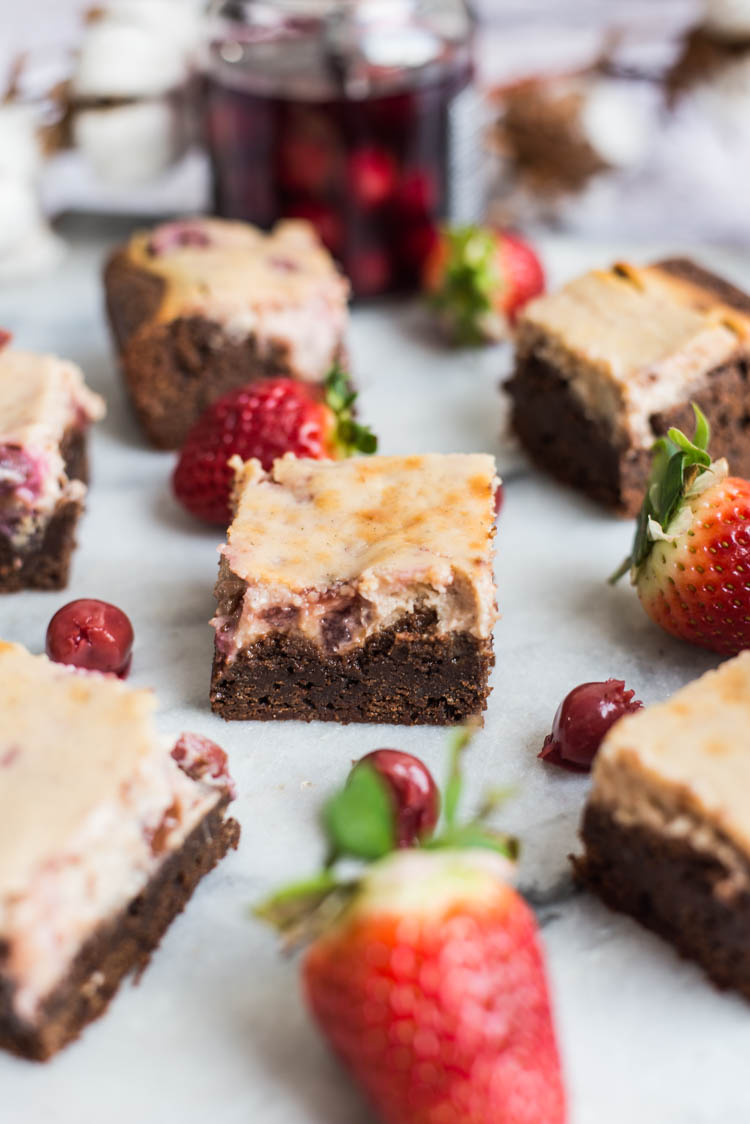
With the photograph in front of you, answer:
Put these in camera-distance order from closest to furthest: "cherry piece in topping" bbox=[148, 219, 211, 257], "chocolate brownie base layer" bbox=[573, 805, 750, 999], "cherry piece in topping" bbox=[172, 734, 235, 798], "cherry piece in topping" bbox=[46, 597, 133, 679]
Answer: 1. "chocolate brownie base layer" bbox=[573, 805, 750, 999]
2. "cherry piece in topping" bbox=[172, 734, 235, 798]
3. "cherry piece in topping" bbox=[46, 597, 133, 679]
4. "cherry piece in topping" bbox=[148, 219, 211, 257]

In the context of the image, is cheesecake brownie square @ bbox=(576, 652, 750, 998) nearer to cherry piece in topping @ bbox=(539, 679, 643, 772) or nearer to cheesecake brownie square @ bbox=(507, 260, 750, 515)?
cherry piece in topping @ bbox=(539, 679, 643, 772)

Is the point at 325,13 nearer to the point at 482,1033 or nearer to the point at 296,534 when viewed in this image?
the point at 296,534

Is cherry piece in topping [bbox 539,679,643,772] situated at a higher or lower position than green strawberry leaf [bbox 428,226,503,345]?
lower

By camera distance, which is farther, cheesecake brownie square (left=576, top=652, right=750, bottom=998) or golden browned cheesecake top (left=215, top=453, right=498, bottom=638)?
golden browned cheesecake top (left=215, top=453, right=498, bottom=638)

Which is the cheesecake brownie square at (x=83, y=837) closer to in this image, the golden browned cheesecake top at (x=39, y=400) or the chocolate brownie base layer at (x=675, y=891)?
the chocolate brownie base layer at (x=675, y=891)

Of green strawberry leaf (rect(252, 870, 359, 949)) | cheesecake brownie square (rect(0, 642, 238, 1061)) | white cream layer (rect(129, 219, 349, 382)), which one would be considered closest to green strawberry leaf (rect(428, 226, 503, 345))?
white cream layer (rect(129, 219, 349, 382))

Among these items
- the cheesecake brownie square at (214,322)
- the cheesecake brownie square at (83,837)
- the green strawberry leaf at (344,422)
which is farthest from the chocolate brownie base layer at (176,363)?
the cheesecake brownie square at (83,837)

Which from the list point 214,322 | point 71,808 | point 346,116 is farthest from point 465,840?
point 346,116

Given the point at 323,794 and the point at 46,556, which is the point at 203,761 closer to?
the point at 323,794
